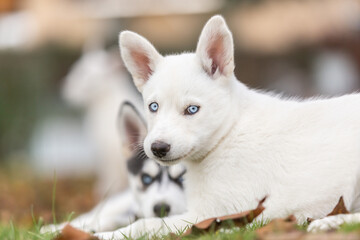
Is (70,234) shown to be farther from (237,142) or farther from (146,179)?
(146,179)

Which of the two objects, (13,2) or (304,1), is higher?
(304,1)

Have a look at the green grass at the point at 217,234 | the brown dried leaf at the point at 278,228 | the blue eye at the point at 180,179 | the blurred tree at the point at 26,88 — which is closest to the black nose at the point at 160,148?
the green grass at the point at 217,234

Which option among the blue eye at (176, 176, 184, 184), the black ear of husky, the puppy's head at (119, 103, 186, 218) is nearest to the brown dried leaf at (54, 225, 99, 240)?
the puppy's head at (119, 103, 186, 218)

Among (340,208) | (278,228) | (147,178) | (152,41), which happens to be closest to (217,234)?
(278,228)

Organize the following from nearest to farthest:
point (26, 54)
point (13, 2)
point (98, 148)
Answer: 1. point (98, 148)
2. point (26, 54)
3. point (13, 2)

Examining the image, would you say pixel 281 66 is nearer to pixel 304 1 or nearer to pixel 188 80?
pixel 304 1

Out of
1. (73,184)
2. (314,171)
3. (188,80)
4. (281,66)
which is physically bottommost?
(73,184)

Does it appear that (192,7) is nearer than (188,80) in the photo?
No

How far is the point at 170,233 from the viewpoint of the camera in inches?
146

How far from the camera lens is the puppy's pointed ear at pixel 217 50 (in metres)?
4.06

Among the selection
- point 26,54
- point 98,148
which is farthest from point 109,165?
point 26,54

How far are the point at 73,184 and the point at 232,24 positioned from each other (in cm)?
533

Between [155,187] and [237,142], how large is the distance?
1763mm

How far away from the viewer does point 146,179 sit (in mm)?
5914
